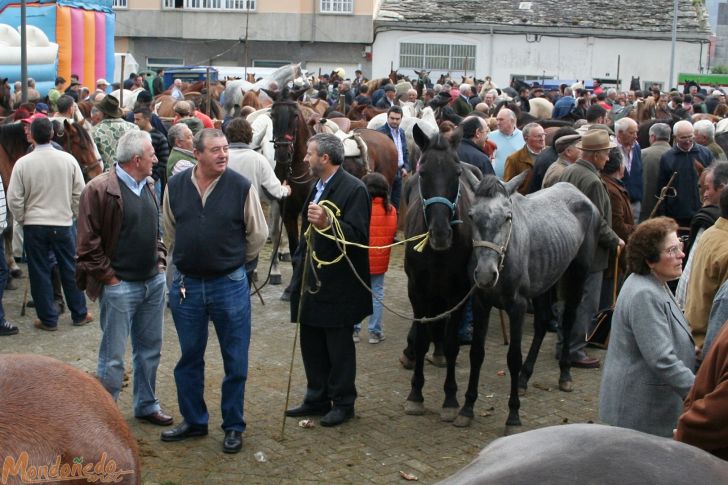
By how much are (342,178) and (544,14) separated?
131 ft

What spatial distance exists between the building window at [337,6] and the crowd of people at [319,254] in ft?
110

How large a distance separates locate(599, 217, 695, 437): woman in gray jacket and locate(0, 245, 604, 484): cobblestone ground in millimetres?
1544

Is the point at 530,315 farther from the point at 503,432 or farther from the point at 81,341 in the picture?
the point at 81,341

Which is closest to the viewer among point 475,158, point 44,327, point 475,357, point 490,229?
point 490,229

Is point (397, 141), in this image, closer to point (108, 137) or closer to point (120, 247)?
point (108, 137)

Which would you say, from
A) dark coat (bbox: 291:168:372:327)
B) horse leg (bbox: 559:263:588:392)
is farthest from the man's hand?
horse leg (bbox: 559:263:588:392)

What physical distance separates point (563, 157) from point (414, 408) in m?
3.27

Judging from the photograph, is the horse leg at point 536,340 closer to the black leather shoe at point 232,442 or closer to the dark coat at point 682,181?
the black leather shoe at point 232,442

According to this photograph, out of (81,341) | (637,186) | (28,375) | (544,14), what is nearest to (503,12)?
(544,14)

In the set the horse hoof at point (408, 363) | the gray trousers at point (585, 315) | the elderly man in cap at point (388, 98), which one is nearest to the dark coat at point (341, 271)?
the horse hoof at point (408, 363)

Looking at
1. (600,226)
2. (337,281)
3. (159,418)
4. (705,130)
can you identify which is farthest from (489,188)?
(705,130)

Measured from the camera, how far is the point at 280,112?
10.3 m

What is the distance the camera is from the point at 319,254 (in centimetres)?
670

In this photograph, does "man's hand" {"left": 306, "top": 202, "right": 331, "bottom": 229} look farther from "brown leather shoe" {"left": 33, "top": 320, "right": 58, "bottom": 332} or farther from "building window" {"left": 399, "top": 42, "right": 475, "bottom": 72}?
"building window" {"left": 399, "top": 42, "right": 475, "bottom": 72}
